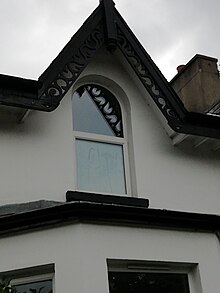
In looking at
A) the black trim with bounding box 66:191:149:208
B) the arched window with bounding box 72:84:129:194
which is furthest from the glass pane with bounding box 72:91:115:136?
the black trim with bounding box 66:191:149:208

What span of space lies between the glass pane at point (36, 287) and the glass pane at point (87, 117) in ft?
8.76

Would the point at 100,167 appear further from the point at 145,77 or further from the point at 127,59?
the point at 127,59

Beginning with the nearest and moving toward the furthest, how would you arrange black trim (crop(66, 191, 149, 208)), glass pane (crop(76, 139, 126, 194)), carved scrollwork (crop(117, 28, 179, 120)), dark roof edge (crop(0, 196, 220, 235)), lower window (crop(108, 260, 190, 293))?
dark roof edge (crop(0, 196, 220, 235))
lower window (crop(108, 260, 190, 293))
black trim (crop(66, 191, 149, 208))
glass pane (crop(76, 139, 126, 194))
carved scrollwork (crop(117, 28, 179, 120))

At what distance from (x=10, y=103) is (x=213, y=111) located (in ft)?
21.2

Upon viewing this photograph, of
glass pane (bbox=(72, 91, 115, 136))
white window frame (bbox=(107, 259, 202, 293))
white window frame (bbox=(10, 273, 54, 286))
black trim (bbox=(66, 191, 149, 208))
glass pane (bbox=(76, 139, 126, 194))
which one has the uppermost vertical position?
glass pane (bbox=(72, 91, 115, 136))

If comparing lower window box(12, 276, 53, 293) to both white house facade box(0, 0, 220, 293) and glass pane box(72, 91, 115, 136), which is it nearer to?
white house facade box(0, 0, 220, 293)

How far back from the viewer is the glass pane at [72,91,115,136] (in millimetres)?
8336

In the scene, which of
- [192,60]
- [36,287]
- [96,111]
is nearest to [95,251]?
[36,287]

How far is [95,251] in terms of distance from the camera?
20.0 ft

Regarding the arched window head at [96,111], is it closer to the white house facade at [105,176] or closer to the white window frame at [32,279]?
the white house facade at [105,176]

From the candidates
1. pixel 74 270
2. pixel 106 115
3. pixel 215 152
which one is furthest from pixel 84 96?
pixel 74 270

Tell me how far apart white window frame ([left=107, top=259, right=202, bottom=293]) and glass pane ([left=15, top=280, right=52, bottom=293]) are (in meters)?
0.69

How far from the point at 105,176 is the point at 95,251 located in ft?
6.87

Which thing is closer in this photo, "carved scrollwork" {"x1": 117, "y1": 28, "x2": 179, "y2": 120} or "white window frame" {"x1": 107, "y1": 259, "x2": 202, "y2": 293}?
"white window frame" {"x1": 107, "y1": 259, "x2": 202, "y2": 293}
